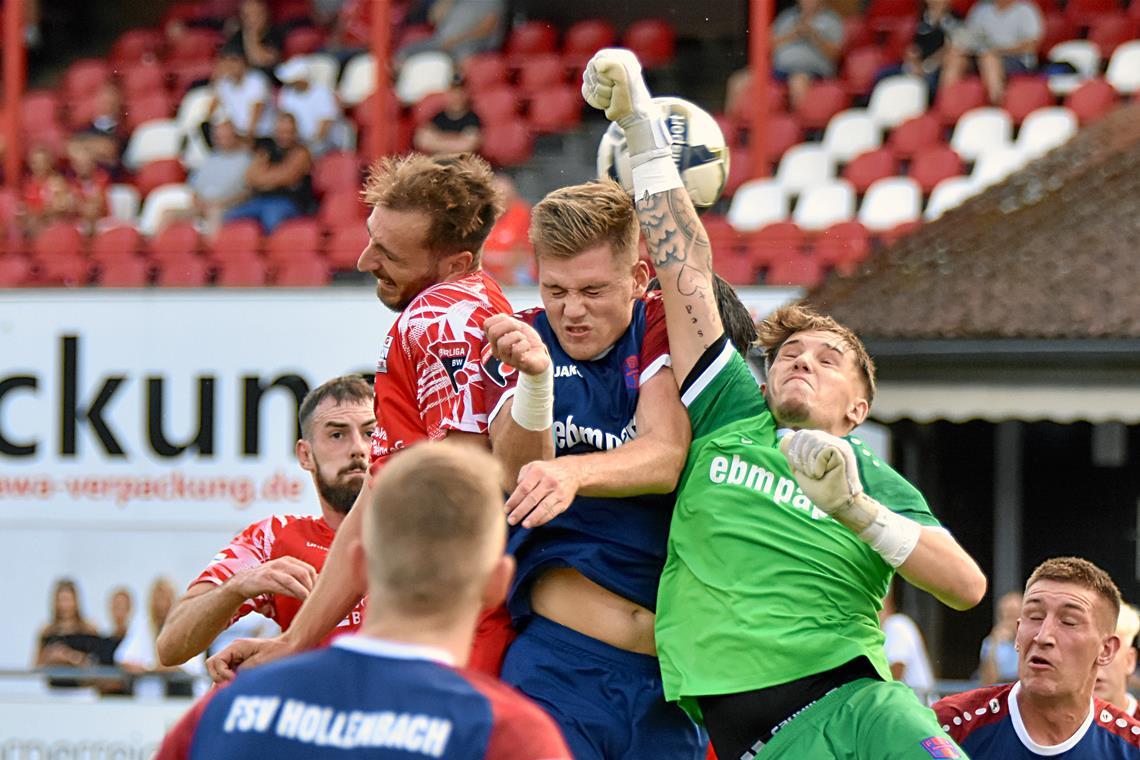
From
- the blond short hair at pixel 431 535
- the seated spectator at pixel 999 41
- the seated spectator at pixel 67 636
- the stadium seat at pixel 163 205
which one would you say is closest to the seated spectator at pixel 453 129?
the stadium seat at pixel 163 205

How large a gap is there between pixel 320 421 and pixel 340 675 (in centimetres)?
246

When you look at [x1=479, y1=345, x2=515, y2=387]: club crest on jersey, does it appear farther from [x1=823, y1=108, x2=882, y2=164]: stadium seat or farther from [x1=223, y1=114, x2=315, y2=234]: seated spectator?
[x1=223, y1=114, x2=315, y2=234]: seated spectator

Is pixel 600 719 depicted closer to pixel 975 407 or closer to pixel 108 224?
pixel 975 407

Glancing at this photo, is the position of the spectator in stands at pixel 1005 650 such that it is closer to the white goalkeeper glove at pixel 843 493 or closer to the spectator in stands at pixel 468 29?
the white goalkeeper glove at pixel 843 493

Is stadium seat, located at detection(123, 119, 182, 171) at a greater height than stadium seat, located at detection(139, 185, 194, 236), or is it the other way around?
stadium seat, located at detection(123, 119, 182, 171)

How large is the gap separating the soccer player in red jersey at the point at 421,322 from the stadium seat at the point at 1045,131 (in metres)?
9.45

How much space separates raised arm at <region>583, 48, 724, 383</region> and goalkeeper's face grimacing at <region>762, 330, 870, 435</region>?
208mm

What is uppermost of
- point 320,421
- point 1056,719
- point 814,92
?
point 814,92

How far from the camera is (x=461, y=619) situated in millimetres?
2711

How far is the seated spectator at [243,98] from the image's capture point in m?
15.0

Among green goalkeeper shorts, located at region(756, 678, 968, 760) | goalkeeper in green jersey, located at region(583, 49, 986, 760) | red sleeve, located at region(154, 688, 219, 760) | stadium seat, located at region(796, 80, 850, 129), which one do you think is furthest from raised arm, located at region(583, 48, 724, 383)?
stadium seat, located at region(796, 80, 850, 129)

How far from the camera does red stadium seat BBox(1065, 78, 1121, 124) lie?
A: 13.5 m

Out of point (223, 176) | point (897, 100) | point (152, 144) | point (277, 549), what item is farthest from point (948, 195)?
point (277, 549)

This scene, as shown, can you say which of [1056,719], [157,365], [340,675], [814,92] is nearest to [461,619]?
[340,675]
